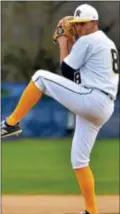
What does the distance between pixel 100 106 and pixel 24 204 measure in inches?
96.3

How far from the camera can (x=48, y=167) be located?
36.0 feet

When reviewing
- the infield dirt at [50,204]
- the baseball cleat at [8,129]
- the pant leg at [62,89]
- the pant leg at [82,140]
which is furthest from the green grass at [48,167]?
the pant leg at [62,89]

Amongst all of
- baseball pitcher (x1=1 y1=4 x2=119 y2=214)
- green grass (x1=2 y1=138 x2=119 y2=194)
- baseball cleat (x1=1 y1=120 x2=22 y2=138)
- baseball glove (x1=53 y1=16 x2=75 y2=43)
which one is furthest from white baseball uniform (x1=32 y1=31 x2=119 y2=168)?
green grass (x1=2 y1=138 x2=119 y2=194)

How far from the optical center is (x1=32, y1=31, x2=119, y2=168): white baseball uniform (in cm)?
493

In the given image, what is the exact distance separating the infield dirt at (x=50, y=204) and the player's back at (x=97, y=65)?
6.15ft

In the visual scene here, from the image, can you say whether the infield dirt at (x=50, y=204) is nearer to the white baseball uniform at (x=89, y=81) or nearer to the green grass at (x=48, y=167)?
the green grass at (x=48, y=167)

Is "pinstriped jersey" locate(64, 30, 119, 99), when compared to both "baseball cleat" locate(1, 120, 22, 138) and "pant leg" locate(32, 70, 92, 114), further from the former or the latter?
"baseball cleat" locate(1, 120, 22, 138)

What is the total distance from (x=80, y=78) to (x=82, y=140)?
54 centimetres

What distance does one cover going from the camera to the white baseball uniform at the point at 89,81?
16.2 feet

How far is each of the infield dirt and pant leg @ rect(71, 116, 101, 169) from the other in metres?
1.23

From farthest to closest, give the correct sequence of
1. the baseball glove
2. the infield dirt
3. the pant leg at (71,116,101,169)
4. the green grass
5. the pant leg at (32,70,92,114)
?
the green grass < the infield dirt < the pant leg at (71,116,101,169) < the baseball glove < the pant leg at (32,70,92,114)

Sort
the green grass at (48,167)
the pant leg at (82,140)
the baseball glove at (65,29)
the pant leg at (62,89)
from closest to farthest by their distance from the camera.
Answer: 1. the pant leg at (62,89)
2. the baseball glove at (65,29)
3. the pant leg at (82,140)
4. the green grass at (48,167)

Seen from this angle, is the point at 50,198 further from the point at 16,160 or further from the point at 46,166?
the point at 16,160

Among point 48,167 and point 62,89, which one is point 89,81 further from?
point 48,167
